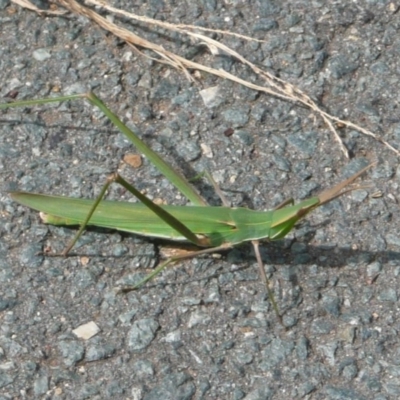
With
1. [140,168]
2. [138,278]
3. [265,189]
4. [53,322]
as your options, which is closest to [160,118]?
[140,168]

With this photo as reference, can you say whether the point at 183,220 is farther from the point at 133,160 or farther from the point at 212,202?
the point at 133,160

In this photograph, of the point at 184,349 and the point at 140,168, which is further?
the point at 140,168

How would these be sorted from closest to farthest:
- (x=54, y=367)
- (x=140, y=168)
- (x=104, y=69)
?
(x=54, y=367) → (x=140, y=168) → (x=104, y=69)

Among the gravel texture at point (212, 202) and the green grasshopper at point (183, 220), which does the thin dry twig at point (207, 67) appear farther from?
the green grasshopper at point (183, 220)

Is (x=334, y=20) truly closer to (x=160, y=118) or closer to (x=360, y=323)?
(x=160, y=118)

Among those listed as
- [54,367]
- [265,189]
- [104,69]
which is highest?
[104,69]

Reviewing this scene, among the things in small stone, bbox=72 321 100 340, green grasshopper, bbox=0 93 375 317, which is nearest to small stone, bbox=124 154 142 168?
green grasshopper, bbox=0 93 375 317

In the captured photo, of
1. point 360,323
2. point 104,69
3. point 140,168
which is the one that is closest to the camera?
point 360,323
